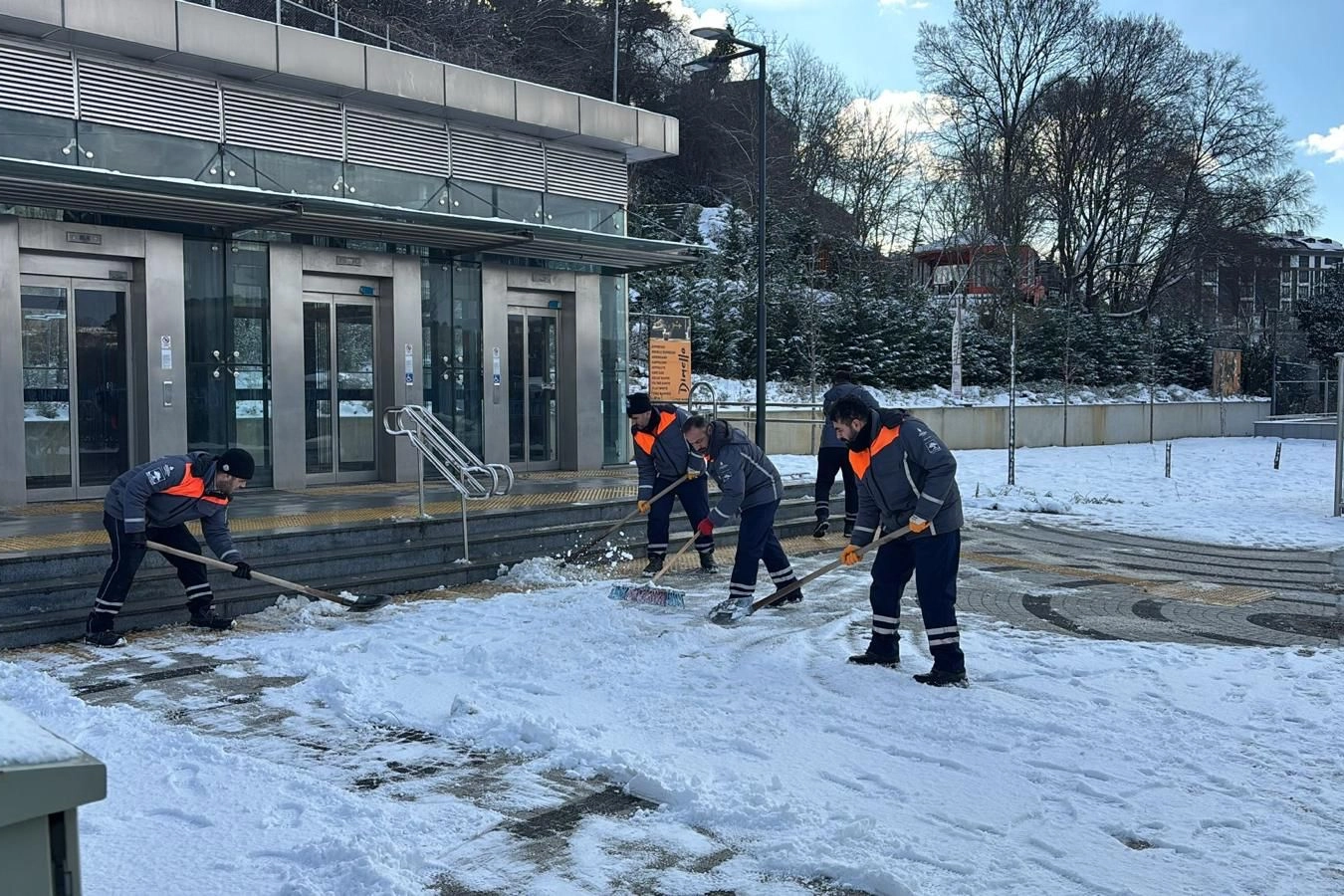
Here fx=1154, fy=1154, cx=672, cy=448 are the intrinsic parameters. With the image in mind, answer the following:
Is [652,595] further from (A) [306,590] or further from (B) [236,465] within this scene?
(B) [236,465]

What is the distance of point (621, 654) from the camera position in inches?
316

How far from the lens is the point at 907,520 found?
25.4 ft

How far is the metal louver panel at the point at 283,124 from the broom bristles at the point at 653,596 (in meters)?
8.18

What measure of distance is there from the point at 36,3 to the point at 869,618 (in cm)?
1055

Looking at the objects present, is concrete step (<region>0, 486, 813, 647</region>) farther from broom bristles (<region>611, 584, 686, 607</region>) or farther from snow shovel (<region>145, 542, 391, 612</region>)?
broom bristles (<region>611, 584, 686, 607</region>)

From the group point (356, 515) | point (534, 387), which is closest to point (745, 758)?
point (356, 515)

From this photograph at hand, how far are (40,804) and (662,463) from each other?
1006 centimetres

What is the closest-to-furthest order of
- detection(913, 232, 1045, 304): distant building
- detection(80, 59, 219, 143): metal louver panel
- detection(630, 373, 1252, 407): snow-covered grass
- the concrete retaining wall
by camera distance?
detection(80, 59, 219, 143): metal louver panel, the concrete retaining wall, detection(630, 373, 1252, 407): snow-covered grass, detection(913, 232, 1045, 304): distant building

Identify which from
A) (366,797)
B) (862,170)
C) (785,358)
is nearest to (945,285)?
(862,170)

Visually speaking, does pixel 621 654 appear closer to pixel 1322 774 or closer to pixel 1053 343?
pixel 1322 774

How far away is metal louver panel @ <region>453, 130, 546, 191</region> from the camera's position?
16719mm

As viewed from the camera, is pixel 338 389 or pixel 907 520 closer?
pixel 907 520

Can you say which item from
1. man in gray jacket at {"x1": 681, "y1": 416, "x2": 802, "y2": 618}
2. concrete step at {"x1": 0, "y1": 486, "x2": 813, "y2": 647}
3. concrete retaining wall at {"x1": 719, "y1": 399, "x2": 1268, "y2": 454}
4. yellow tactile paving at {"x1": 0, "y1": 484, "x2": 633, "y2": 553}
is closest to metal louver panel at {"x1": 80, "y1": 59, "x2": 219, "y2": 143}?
yellow tactile paving at {"x1": 0, "y1": 484, "x2": 633, "y2": 553}

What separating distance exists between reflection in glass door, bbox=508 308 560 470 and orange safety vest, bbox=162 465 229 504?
8480 mm
